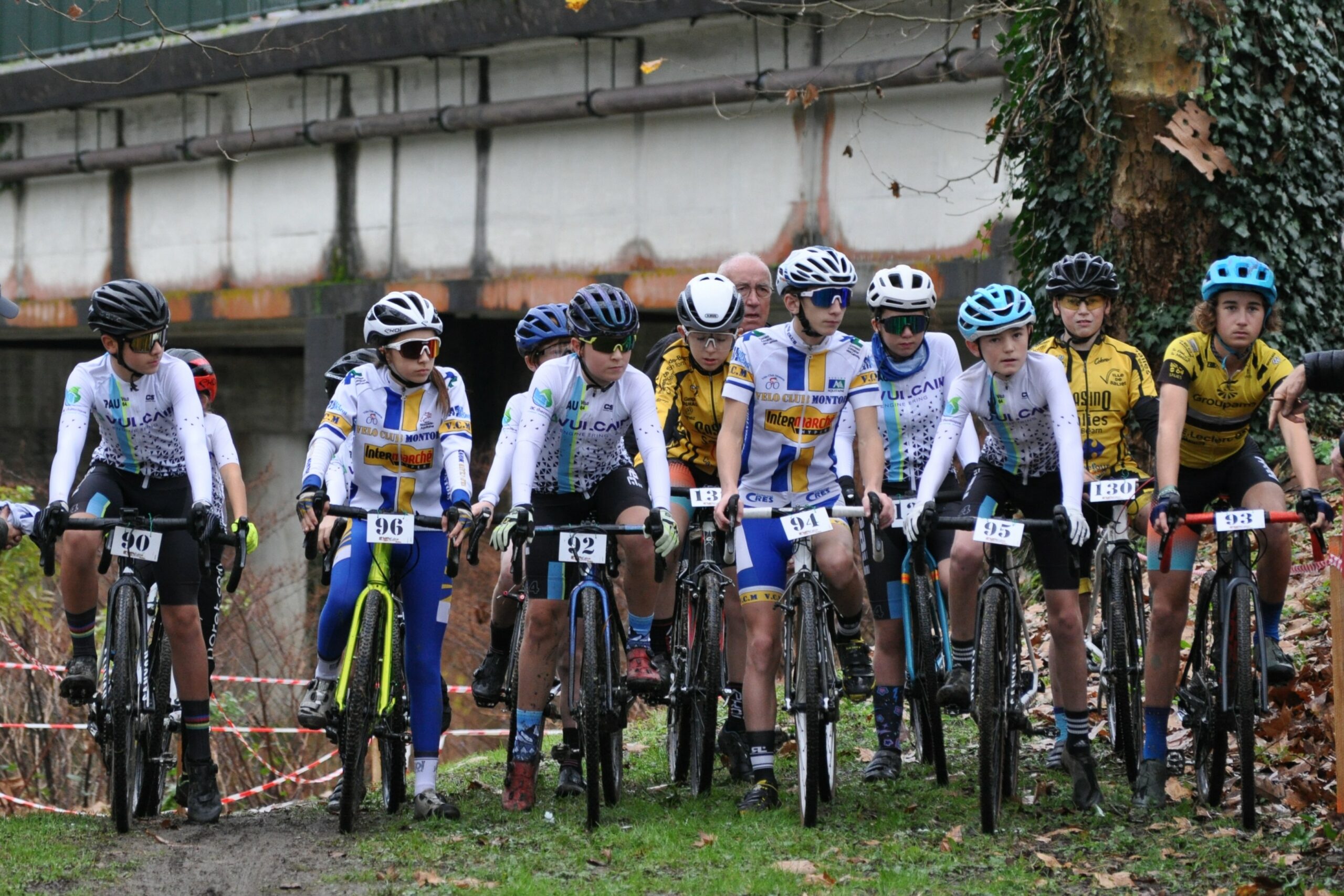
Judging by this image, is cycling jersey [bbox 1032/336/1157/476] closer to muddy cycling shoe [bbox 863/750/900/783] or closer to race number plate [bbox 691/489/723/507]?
muddy cycling shoe [bbox 863/750/900/783]

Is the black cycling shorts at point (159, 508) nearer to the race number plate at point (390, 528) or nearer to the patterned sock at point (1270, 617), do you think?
the race number plate at point (390, 528)

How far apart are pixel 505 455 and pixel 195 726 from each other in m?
2.05

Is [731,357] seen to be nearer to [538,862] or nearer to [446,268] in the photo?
[538,862]

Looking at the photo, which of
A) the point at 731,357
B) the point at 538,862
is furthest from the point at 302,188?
the point at 538,862

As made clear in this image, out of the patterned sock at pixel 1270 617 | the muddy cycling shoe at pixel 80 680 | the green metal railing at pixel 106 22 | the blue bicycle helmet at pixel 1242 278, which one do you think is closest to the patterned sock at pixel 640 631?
the muddy cycling shoe at pixel 80 680

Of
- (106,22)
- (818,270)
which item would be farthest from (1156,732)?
(106,22)

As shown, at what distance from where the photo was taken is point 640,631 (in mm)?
8453

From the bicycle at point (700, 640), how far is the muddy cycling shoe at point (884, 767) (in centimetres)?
79

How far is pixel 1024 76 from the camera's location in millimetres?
13914

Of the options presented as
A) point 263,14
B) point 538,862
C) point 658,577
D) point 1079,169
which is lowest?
point 538,862

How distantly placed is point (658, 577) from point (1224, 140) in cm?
764

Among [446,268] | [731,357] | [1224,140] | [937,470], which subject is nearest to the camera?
[937,470]

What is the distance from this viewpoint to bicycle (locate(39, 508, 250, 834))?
783 cm

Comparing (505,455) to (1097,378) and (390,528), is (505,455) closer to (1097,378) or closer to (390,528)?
(390,528)
